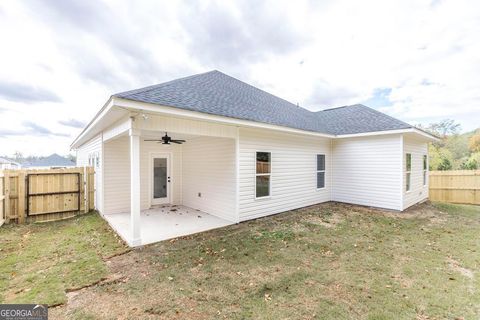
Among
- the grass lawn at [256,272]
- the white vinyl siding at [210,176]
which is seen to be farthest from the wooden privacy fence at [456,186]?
the white vinyl siding at [210,176]

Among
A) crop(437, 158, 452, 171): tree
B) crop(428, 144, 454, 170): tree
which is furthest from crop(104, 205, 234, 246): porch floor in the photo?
crop(428, 144, 454, 170): tree

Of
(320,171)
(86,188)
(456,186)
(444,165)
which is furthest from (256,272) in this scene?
(444,165)

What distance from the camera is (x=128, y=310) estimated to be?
2.47 metres

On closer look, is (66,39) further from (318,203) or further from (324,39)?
(318,203)

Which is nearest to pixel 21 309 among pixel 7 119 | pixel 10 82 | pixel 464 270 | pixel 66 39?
pixel 464 270

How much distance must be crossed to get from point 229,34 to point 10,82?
11.9m

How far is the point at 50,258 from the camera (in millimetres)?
3969

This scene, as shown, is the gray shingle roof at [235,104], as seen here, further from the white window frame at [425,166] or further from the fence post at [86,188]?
the fence post at [86,188]

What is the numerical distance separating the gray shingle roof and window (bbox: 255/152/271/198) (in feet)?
3.93

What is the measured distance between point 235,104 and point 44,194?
6912mm

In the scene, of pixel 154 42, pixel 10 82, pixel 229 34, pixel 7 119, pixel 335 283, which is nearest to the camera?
pixel 335 283

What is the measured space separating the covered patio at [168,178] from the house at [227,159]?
3 centimetres

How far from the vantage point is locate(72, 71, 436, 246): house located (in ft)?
16.5

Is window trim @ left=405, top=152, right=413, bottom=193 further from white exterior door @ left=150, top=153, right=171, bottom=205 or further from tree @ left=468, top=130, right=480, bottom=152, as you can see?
tree @ left=468, top=130, right=480, bottom=152
